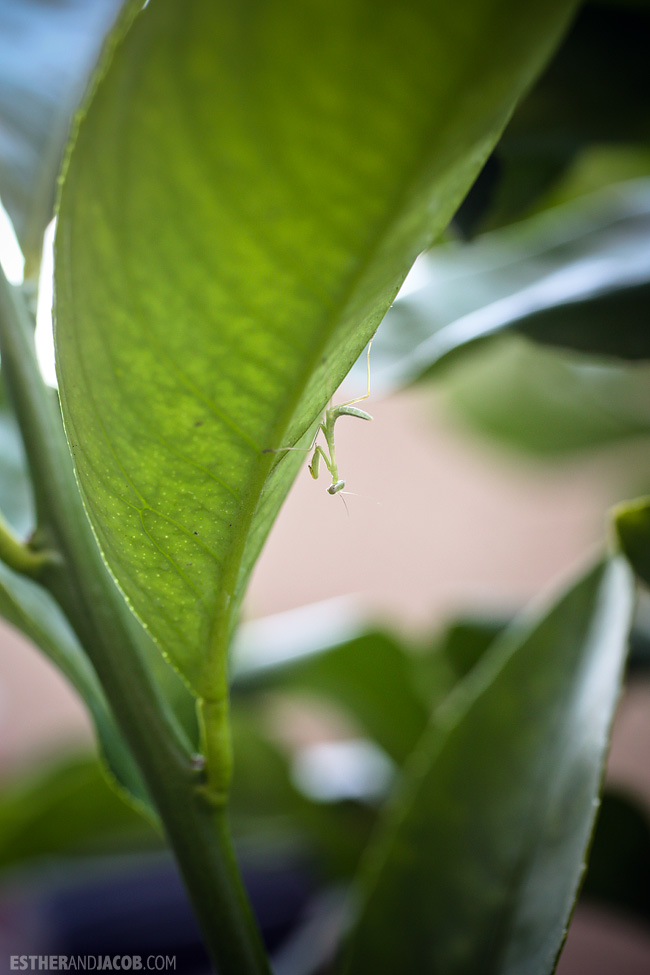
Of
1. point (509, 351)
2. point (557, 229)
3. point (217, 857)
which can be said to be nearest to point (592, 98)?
point (557, 229)

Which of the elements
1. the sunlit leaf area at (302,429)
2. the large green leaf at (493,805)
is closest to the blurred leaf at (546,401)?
the sunlit leaf area at (302,429)

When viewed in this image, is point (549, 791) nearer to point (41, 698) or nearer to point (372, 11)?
point (372, 11)

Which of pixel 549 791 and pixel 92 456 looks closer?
pixel 92 456

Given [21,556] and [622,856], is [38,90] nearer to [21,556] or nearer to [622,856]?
[21,556]

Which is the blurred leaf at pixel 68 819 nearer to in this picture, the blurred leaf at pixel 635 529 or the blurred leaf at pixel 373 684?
the blurred leaf at pixel 373 684

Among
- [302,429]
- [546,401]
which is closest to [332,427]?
[302,429]
